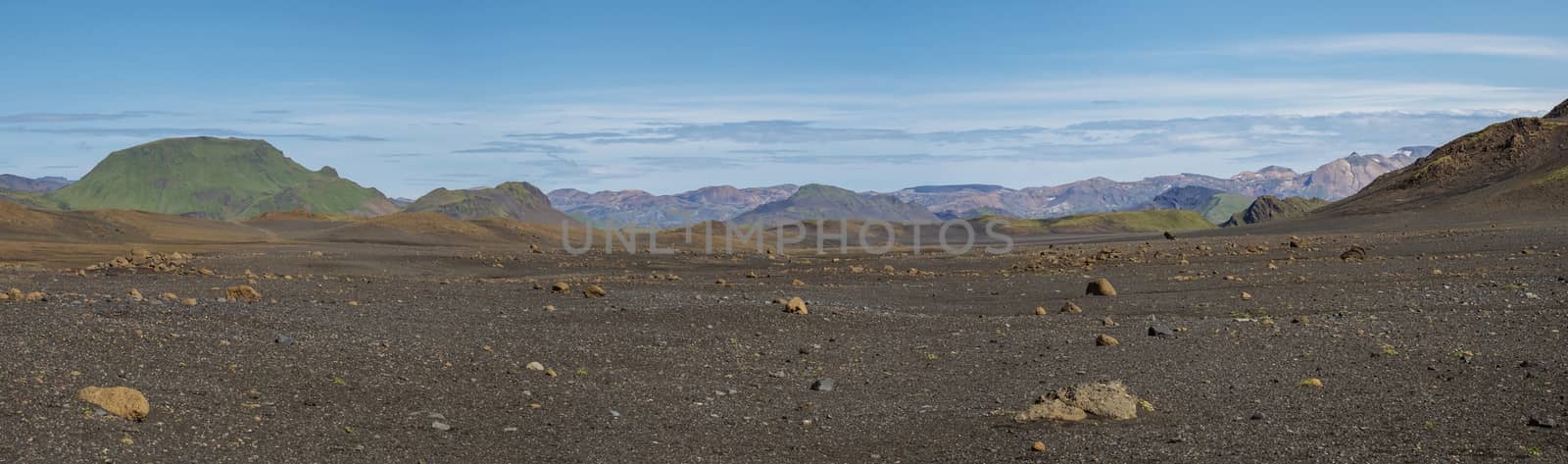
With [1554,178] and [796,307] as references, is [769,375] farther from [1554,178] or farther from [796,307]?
[1554,178]

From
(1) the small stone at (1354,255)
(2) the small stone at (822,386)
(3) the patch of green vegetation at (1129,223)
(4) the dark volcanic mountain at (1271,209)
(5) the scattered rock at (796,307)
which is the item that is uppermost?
(4) the dark volcanic mountain at (1271,209)

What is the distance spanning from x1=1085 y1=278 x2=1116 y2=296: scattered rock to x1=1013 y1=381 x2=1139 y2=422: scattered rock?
1490 cm

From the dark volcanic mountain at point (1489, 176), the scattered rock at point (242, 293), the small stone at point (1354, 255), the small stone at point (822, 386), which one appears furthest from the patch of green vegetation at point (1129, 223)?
the small stone at point (822, 386)

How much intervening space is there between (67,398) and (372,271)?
93.1ft

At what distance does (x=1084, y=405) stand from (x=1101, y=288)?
15486mm

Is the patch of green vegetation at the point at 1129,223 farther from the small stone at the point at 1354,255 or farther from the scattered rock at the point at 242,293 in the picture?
the scattered rock at the point at 242,293

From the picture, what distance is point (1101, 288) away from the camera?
1089 inches

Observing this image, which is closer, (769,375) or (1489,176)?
(769,375)

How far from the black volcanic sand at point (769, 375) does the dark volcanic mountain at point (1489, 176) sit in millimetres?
55100

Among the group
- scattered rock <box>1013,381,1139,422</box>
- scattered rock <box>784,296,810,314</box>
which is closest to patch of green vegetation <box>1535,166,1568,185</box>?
scattered rock <box>784,296,810,314</box>

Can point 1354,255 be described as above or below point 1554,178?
below

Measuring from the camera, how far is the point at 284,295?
2483cm

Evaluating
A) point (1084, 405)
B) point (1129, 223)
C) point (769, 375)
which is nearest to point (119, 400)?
point (769, 375)

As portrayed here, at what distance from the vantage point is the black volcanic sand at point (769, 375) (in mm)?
11219
